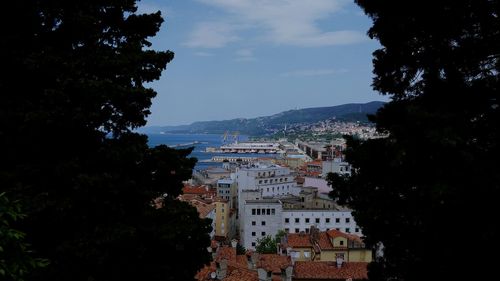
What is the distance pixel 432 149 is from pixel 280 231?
4776cm

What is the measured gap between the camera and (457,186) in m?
6.88

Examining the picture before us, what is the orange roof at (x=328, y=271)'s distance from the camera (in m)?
28.2

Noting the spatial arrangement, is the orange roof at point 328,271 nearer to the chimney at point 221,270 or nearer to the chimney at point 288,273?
the chimney at point 288,273

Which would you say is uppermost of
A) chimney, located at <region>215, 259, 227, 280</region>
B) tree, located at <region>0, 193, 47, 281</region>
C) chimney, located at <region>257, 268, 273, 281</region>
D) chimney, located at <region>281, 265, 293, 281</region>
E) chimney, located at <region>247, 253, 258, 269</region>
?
tree, located at <region>0, 193, 47, 281</region>

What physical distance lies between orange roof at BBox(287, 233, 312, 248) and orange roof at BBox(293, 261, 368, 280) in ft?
38.9

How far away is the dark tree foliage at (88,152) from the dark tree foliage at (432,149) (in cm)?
328

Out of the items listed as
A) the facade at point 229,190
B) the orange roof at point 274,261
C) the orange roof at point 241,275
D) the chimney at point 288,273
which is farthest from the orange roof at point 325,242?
the facade at point 229,190

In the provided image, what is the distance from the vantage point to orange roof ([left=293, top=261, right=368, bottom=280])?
92.6 ft

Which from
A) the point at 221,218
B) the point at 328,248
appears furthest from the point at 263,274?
the point at 221,218

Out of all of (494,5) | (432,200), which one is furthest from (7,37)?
(494,5)

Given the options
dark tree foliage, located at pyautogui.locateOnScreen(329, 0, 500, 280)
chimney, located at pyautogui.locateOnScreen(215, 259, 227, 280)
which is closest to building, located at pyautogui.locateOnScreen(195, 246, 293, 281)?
chimney, located at pyautogui.locateOnScreen(215, 259, 227, 280)

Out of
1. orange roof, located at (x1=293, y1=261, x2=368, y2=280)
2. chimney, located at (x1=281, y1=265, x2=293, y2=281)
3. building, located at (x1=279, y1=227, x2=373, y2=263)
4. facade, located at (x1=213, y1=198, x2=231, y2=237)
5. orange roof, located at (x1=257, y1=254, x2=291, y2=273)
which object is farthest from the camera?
facade, located at (x1=213, y1=198, x2=231, y2=237)

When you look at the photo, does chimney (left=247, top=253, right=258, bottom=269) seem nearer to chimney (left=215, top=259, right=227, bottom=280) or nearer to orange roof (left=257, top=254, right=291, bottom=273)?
orange roof (left=257, top=254, right=291, bottom=273)

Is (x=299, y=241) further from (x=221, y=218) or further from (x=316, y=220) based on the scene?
(x=221, y=218)
